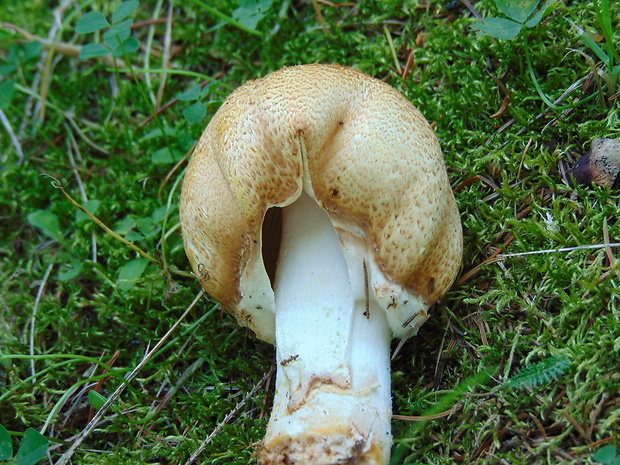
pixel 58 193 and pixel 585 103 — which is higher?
pixel 585 103

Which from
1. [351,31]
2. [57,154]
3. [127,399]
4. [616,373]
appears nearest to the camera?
[616,373]

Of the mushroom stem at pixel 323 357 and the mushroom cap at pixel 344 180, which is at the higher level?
the mushroom cap at pixel 344 180

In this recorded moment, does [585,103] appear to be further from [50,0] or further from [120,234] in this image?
[50,0]

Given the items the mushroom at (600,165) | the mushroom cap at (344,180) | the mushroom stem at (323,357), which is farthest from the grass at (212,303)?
the mushroom cap at (344,180)

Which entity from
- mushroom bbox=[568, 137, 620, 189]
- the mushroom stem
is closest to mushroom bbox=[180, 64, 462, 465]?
the mushroom stem

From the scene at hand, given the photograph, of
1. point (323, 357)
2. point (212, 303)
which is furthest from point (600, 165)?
point (212, 303)

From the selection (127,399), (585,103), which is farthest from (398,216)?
(127,399)

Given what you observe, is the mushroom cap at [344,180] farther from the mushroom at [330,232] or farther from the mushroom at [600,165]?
the mushroom at [600,165]

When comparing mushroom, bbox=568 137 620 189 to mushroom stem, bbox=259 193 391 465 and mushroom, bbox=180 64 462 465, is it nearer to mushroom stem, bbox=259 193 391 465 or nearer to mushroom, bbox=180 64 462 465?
mushroom, bbox=180 64 462 465
